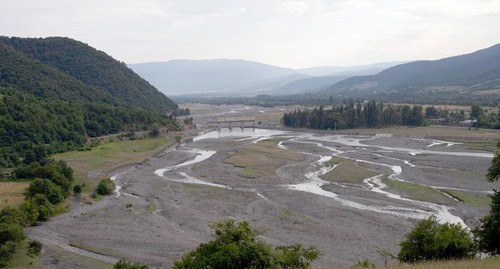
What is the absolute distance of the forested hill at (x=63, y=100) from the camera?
2808 inches

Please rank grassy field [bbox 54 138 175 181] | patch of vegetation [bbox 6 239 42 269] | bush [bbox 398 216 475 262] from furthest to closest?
1. grassy field [bbox 54 138 175 181]
2. patch of vegetation [bbox 6 239 42 269]
3. bush [bbox 398 216 475 262]

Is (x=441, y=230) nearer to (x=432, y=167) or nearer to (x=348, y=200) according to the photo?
(x=348, y=200)

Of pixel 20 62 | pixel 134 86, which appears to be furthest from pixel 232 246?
pixel 134 86

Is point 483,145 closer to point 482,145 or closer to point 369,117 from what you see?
point 482,145

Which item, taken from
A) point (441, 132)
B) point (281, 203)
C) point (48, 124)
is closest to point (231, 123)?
point (441, 132)

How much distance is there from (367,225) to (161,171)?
35.4m

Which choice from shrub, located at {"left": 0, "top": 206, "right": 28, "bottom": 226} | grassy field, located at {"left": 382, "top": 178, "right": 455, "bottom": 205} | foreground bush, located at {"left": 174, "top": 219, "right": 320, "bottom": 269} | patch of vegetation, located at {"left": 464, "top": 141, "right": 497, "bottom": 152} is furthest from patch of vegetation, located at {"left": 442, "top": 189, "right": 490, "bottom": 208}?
shrub, located at {"left": 0, "top": 206, "right": 28, "bottom": 226}

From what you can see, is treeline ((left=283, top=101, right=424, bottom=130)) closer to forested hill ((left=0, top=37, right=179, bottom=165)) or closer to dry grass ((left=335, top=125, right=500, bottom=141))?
dry grass ((left=335, top=125, right=500, bottom=141))

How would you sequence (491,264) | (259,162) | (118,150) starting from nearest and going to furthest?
(491,264) → (259,162) → (118,150)

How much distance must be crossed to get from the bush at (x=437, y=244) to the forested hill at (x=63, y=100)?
5037 cm

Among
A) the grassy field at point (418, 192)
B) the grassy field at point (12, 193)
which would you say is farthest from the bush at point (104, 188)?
the grassy field at point (418, 192)

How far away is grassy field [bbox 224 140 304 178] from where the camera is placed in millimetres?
62888

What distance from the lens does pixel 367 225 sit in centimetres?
3744

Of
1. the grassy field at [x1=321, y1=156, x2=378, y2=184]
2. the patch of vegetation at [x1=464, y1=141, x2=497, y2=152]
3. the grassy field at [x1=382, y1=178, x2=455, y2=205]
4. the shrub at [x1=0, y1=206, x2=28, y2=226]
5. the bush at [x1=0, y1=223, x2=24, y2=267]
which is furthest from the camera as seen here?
the patch of vegetation at [x1=464, y1=141, x2=497, y2=152]
